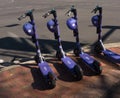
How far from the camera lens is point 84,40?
1440cm

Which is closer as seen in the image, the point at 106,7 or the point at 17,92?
the point at 17,92

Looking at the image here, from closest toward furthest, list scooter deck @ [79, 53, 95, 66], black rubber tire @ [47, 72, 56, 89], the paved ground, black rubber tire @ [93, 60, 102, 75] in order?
1. the paved ground
2. black rubber tire @ [47, 72, 56, 89]
3. black rubber tire @ [93, 60, 102, 75]
4. scooter deck @ [79, 53, 95, 66]

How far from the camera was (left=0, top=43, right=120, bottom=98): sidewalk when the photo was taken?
8.85 m

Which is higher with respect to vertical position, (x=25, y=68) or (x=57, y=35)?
(x=57, y=35)

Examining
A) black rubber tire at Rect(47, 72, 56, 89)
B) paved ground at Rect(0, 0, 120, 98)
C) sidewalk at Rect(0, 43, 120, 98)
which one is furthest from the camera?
black rubber tire at Rect(47, 72, 56, 89)

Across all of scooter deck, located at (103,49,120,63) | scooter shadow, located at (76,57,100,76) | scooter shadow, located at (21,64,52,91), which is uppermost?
scooter deck, located at (103,49,120,63)

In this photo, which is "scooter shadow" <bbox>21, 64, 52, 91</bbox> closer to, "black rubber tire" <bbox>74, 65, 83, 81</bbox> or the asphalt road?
"black rubber tire" <bbox>74, 65, 83, 81</bbox>

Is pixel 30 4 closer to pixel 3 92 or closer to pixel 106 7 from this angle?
pixel 106 7

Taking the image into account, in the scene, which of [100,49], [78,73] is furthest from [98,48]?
[78,73]

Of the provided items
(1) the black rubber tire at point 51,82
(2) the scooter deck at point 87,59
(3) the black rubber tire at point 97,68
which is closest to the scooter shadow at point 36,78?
(1) the black rubber tire at point 51,82

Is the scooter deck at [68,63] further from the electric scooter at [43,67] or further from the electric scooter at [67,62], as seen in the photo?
the electric scooter at [43,67]

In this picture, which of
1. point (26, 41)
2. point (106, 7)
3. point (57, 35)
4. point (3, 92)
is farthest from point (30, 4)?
point (3, 92)

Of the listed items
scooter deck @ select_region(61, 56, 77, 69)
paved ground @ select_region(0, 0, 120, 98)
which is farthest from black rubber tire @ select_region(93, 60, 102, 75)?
scooter deck @ select_region(61, 56, 77, 69)

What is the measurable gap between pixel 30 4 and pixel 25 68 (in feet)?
56.7
